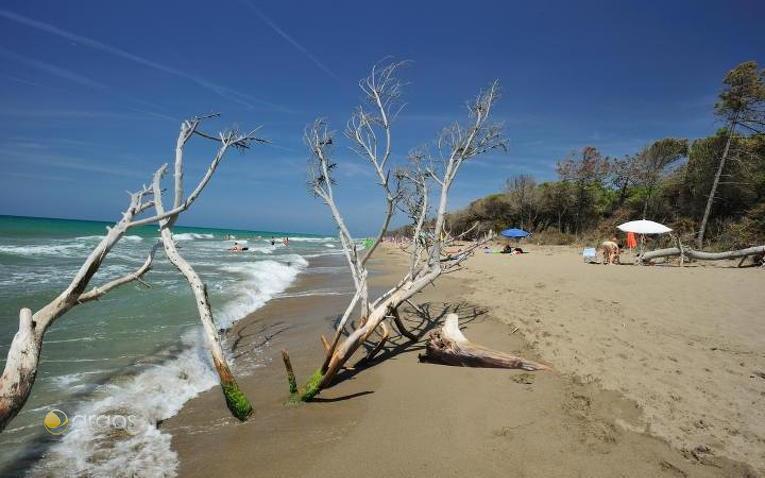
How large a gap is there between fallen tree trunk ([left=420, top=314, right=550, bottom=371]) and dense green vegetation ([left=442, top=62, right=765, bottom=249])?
17191mm

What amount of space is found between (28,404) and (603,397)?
6.27 metres

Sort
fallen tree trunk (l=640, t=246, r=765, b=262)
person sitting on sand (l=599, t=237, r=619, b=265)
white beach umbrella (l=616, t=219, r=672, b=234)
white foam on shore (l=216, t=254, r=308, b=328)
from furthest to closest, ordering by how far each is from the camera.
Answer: person sitting on sand (l=599, t=237, r=619, b=265), white beach umbrella (l=616, t=219, r=672, b=234), fallen tree trunk (l=640, t=246, r=765, b=262), white foam on shore (l=216, t=254, r=308, b=328)

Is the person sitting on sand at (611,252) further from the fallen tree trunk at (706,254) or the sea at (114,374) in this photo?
the sea at (114,374)

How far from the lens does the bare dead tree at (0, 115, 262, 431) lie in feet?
10.3

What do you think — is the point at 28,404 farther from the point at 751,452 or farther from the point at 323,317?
the point at 751,452

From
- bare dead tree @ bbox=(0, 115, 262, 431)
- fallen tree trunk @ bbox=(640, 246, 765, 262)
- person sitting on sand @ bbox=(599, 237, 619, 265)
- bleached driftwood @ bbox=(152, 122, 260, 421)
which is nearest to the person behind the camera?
bare dead tree @ bbox=(0, 115, 262, 431)

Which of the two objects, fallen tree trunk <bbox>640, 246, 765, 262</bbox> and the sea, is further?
fallen tree trunk <bbox>640, 246, 765, 262</bbox>

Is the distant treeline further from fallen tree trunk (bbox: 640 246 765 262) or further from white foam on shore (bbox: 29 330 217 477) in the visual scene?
white foam on shore (bbox: 29 330 217 477)

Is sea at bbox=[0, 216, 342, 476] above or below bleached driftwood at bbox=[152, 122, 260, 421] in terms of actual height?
below

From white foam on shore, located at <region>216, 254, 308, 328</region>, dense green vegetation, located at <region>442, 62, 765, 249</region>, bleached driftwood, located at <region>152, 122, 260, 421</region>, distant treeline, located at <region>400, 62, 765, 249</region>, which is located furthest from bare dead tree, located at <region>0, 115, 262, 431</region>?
dense green vegetation, located at <region>442, 62, 765, 249</region>

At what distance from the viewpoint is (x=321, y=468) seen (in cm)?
320

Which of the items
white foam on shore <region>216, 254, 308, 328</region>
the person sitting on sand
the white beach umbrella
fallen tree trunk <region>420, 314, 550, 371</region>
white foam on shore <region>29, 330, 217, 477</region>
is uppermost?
the white beach umbrella

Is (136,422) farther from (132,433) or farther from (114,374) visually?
(114,374)

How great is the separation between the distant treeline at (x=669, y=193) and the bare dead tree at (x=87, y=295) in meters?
12.3
